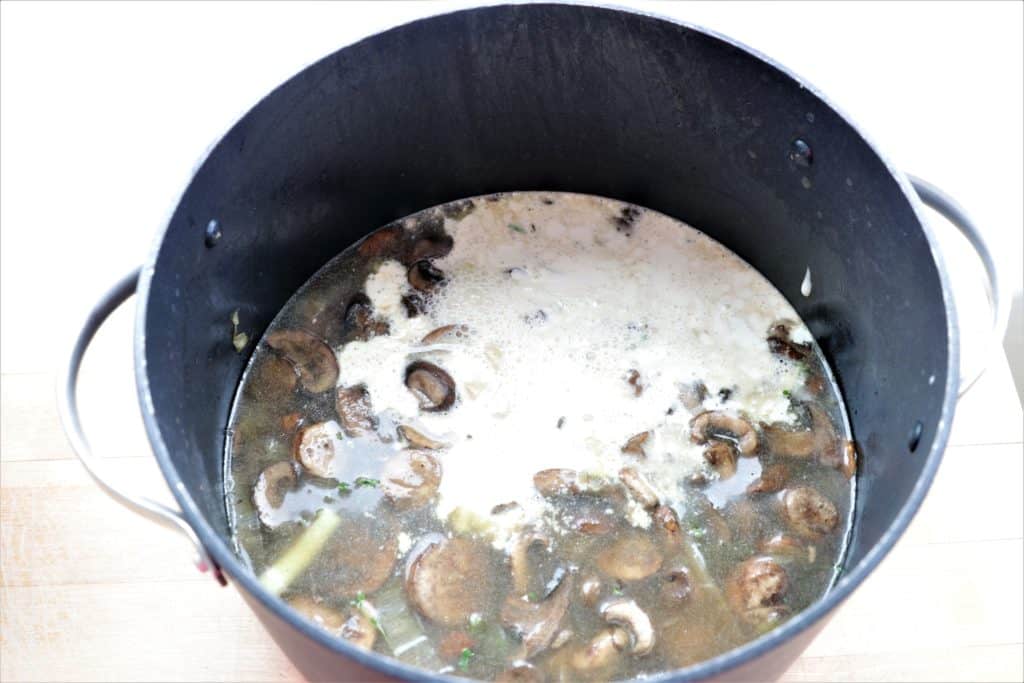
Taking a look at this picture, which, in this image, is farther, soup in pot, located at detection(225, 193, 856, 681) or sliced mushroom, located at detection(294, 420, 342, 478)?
sliced mushroom, located at detection(294, 420, 342, 478)

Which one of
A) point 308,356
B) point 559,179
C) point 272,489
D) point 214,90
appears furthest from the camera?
point 214,90

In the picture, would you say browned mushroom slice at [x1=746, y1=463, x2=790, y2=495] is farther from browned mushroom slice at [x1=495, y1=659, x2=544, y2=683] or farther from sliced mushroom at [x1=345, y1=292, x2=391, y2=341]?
sliced mushroom at [x1=345, y1=292, x2=391, y2=341]

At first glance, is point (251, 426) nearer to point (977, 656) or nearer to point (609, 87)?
point (609, 87)

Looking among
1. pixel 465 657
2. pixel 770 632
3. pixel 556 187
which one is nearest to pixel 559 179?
pixel 556 187

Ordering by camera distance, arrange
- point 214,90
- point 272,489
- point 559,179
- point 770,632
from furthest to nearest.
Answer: point 214,90
point 559,179
point 272,489
point 770,632

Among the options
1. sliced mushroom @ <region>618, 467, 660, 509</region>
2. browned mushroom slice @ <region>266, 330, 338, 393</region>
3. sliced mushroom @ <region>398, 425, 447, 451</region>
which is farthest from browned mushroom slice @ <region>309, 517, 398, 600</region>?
sliced mushroom @ <region>618, 467, 660, 509</region>

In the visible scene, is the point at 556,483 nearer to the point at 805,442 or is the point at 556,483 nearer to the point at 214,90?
the point at 805,442

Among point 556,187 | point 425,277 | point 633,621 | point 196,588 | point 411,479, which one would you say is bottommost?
point 196,588
